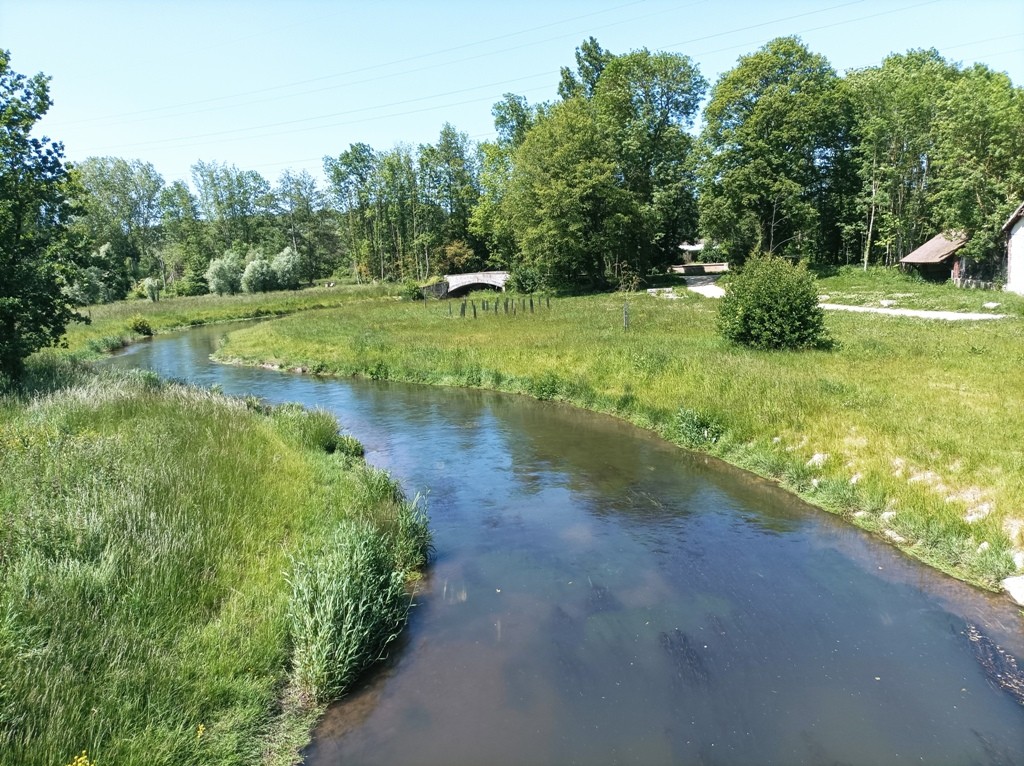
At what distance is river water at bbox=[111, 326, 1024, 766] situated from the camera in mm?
6121

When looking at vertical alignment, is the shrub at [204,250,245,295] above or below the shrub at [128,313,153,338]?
above

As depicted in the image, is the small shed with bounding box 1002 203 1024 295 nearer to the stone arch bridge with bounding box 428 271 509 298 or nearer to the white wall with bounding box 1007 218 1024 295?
the white wall with bounding box 1007 218 1024 295

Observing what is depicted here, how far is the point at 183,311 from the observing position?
56219 millimetres

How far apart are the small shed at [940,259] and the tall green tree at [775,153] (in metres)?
8.85

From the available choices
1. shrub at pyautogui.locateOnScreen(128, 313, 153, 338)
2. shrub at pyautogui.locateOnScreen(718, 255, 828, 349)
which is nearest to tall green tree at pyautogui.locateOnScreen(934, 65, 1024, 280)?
shrub at pyautogui.locateOnScreen(718, 255, 828, 349)

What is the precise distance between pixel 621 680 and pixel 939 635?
415 cm

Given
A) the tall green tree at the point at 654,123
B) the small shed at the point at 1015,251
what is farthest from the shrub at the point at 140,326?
the small shed at the point at 1015,251

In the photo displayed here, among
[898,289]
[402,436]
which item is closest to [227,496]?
[402,436]

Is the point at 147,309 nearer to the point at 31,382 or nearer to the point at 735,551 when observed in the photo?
the point at 31,382

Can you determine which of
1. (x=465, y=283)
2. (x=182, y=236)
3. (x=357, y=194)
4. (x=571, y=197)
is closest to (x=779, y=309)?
(x=571, y=197)

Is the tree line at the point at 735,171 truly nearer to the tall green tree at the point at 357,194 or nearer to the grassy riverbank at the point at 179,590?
the tall green tree at the point at 357,194

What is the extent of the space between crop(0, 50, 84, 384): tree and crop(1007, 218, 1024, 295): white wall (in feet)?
140

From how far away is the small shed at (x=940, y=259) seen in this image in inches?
1593

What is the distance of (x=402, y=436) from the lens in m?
17.5
